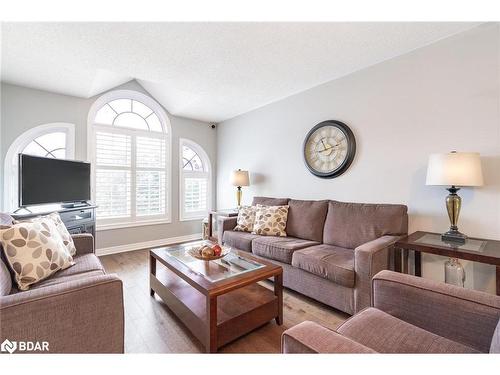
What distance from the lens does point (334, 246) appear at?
250 cm

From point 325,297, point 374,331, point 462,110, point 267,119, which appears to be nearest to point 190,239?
point 267,119

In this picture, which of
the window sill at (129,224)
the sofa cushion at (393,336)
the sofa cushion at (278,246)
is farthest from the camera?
the window sill at (129,224)

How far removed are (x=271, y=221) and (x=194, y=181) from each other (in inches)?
91.0

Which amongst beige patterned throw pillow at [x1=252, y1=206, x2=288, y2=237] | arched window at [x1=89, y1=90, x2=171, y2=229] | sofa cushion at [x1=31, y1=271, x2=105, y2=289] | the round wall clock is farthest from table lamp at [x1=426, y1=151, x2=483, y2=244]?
arched window at [x1=89, y1=90, x2=171, y2=229]

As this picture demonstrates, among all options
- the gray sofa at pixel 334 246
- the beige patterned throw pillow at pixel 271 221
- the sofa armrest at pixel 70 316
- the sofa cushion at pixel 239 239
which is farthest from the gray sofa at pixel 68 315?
the beige patterned throw pillow at pixel 271 221

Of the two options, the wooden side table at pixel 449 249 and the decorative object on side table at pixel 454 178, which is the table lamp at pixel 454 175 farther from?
the wooden side table at pixel 449 249

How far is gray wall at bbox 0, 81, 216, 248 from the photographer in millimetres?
2996

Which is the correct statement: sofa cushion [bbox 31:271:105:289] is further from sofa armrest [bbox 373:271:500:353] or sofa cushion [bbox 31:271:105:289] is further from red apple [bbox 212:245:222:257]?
sofa armrest [bbox 373:271:500:353]

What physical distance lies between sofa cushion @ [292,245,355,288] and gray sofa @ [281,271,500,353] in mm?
596

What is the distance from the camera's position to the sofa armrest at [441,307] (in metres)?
1.03

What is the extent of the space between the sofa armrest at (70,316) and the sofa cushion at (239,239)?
1710 millimetres
